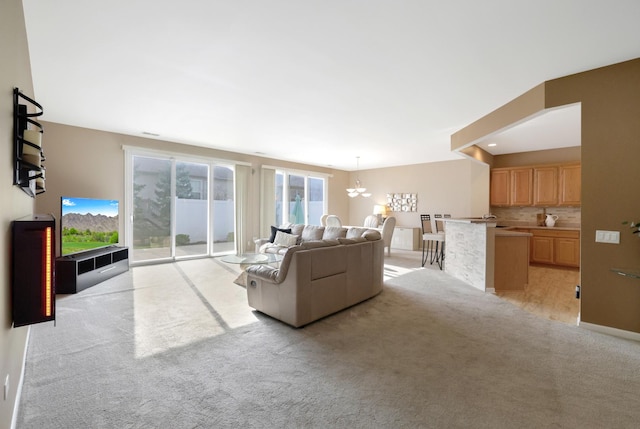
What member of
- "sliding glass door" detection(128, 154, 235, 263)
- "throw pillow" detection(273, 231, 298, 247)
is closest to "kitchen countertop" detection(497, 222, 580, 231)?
"throw pillow" detection(273, 231, 298, 247)

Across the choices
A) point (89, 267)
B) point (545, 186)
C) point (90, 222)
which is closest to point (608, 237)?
point (545, 186)

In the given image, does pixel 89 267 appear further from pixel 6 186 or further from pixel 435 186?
pixel 435 186

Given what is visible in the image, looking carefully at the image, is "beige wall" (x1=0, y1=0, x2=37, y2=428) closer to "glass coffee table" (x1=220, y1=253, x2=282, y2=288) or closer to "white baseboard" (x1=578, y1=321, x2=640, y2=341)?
"glass coffee table" (x1=220, y1=253, x2=282, y2=288)

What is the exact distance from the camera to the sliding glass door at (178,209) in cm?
607

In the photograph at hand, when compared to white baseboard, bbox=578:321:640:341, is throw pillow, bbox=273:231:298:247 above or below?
above

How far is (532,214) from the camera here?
6.96 meters

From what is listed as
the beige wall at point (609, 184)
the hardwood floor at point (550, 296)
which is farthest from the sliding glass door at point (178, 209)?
the beige wall at point (609, 184)

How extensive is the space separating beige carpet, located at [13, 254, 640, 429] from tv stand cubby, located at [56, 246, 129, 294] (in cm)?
66

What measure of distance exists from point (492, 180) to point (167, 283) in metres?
7.59

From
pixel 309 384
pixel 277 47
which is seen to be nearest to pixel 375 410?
pixel 309 384

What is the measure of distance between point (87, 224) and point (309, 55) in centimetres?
468

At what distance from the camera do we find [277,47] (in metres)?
2.65

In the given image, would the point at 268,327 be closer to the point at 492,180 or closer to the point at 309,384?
the point at 309,384

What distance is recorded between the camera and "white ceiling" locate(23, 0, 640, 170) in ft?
7.15
